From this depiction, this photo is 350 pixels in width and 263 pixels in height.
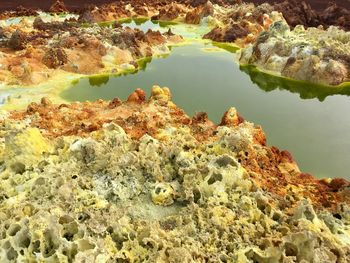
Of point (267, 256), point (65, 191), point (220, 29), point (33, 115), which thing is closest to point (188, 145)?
point (65, 191)

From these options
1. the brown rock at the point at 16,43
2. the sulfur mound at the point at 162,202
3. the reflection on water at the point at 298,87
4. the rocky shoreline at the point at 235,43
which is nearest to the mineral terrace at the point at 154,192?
the sulfur mound at the point at 162,202

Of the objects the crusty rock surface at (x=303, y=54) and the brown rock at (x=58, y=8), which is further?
the brown rock at (x=58, y=8)

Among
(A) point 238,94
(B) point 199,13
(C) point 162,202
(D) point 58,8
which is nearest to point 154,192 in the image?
(C) point 162,202

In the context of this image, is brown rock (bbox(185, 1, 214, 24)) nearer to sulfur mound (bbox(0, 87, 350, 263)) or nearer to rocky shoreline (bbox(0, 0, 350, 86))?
rocky shoreline (bbox(0, 0, 350, 86))

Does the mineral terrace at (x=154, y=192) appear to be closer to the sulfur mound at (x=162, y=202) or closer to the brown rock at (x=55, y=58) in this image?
the sulfur mound at (x=162, y=202)

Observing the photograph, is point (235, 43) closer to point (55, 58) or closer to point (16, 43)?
point (55, 58)

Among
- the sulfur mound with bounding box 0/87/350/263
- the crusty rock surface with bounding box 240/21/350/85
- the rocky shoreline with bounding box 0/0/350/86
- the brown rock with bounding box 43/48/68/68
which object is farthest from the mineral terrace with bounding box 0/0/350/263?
the crusty rock surface with bounding box 240/21/350/85
